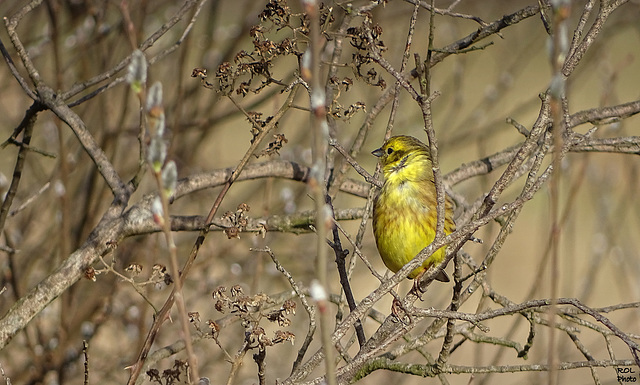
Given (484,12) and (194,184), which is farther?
(484,12)

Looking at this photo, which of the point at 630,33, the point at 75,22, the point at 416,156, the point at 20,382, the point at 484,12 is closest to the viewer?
the point at 416,156

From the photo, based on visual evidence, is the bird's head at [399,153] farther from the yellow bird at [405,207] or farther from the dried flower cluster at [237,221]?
the dried flower cluster at [237,221]

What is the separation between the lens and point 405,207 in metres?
3.67

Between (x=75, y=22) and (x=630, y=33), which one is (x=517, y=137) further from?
(x=75, y=22)

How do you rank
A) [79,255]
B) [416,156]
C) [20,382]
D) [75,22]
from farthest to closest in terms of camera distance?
1. [75,22]
2. [20,382]
3. [416,156]
4. [79,255]

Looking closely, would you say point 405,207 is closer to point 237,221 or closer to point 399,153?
point 399,153

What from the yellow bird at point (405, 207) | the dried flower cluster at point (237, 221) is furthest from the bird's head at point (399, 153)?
the dried flower cluster at point (237, 221)

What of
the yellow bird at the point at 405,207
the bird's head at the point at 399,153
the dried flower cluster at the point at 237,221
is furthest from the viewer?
the bird's head at the point at 399,153

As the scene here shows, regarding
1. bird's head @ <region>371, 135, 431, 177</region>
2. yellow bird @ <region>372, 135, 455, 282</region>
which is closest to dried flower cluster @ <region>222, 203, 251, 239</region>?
yellow bird @ <region>372, 135, 455, 282</region>

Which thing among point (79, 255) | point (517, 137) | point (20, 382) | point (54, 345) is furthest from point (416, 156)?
point (517, 137)

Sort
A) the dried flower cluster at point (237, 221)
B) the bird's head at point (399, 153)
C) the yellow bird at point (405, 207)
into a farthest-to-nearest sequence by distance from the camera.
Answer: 1. the bird's head at point (399, 153)
2. the yellow bird at point (405, 207)
3. the dried flower cluster at point (237, 221)

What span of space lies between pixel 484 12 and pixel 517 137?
5.13 metres

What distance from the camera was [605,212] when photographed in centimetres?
508

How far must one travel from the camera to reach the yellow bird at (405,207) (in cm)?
362
